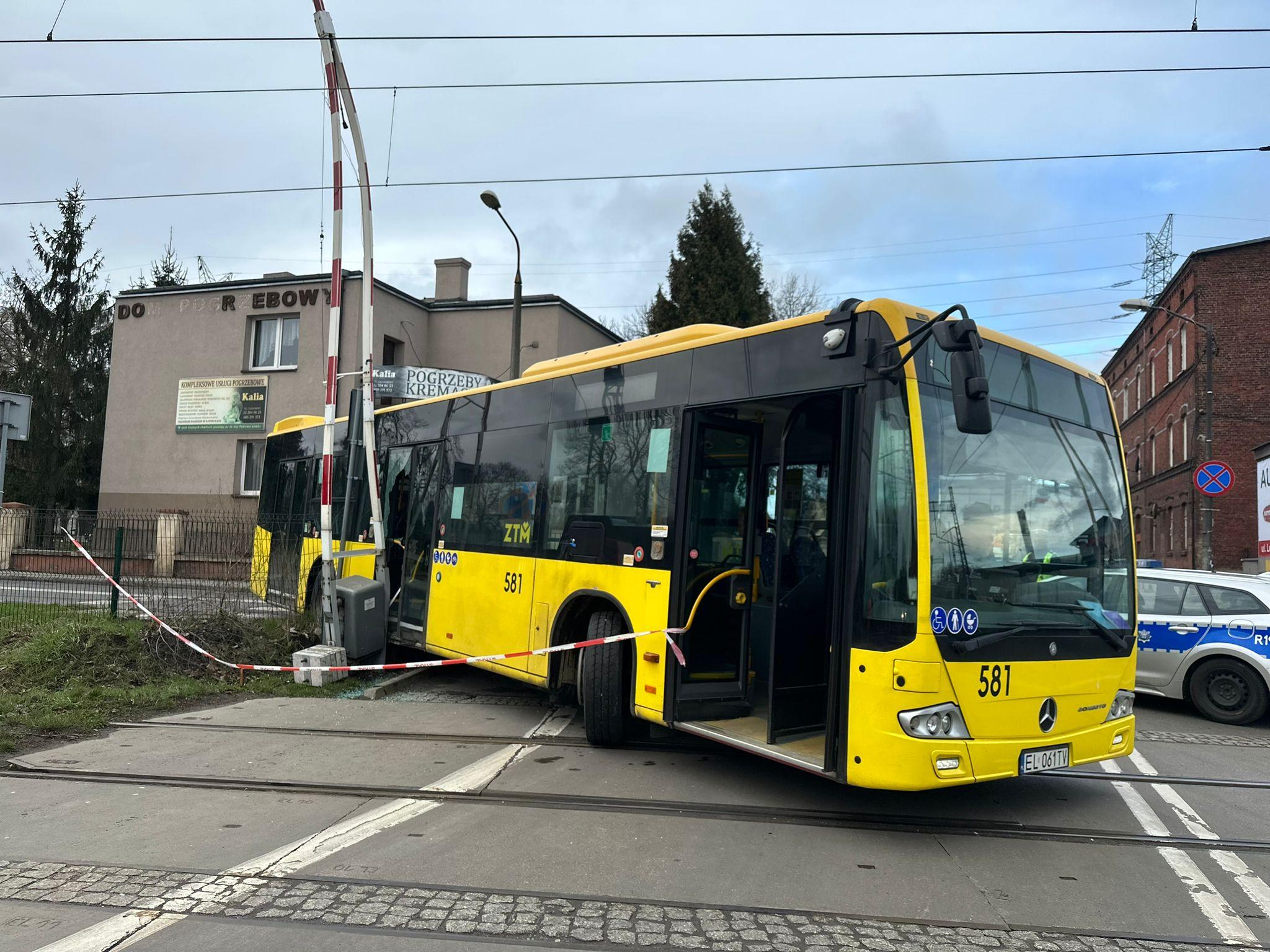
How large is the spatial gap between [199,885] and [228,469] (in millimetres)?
23002

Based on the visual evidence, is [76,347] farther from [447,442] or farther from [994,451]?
[994,451]

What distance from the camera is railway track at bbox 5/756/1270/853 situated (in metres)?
5.31

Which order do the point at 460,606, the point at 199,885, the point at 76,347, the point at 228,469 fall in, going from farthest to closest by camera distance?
1. the point at 76,347
2. the point at 228,469
3. the point at 460,606
4. the point at 199,885

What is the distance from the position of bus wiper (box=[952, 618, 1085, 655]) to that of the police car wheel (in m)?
5.15

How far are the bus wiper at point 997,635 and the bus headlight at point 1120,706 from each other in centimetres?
69

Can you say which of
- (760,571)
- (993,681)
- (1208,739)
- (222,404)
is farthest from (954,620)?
(222,404)

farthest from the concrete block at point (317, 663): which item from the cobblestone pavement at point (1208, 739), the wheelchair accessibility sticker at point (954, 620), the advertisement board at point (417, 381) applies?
the advertisement board at point (417, 381)

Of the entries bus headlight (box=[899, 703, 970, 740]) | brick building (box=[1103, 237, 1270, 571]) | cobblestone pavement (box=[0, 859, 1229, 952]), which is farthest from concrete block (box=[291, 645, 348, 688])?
Answer: brick building (box=[1103, 237, 1270, 571])

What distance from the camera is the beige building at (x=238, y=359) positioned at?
24.9m

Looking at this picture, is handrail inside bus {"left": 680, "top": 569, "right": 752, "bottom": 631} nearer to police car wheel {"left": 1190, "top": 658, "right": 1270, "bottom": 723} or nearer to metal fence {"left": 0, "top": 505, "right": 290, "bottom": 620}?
police car wheel {"left": 1190, "top": 658, "right": 1270, "bottom": 723}

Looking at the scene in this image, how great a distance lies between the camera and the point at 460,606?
919 cm

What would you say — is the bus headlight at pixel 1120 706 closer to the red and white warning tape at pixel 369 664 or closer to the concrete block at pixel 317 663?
the red and white warning tape at pixel 369 664

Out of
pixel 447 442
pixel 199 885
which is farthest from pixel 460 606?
pixel 199 885

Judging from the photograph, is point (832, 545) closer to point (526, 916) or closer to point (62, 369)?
point (526, 916)
